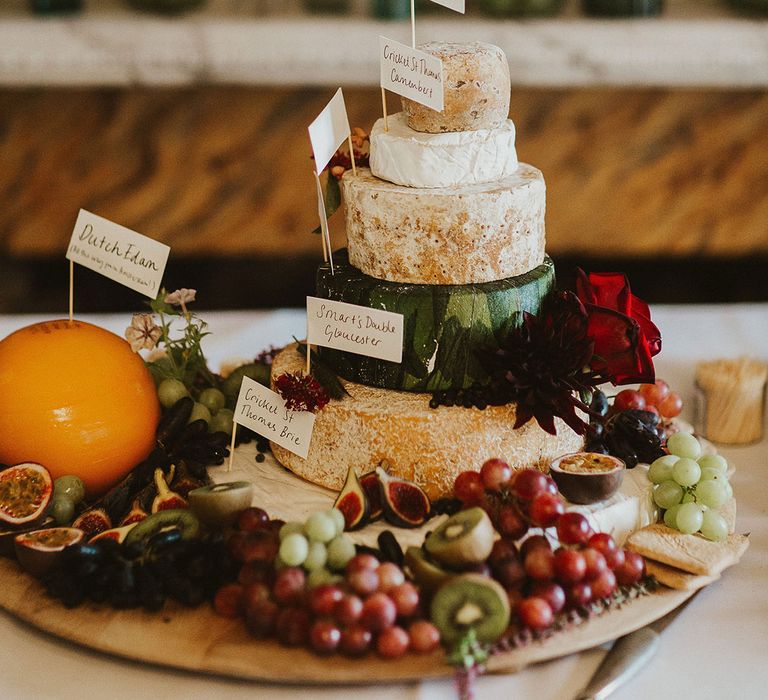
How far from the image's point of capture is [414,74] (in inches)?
60.4

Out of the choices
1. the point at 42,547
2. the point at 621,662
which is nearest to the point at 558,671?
the point at 621,662

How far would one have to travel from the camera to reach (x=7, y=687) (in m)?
1.24

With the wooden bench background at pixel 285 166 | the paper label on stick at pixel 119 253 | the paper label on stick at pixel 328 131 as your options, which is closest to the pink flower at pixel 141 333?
the paper label on stick at pixel 119 253

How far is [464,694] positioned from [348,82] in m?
2.57

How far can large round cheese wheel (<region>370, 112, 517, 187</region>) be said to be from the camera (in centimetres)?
157

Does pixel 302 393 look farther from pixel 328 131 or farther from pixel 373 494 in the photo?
pixel 328 131

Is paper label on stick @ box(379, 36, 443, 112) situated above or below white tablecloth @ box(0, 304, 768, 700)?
above

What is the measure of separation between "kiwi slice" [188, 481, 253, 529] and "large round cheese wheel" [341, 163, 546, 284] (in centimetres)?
45

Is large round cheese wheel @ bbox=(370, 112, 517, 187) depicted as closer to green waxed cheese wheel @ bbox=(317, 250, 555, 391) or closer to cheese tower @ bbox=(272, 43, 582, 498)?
Result: cheese tower @ bbox=(272, 43, 582, 498)

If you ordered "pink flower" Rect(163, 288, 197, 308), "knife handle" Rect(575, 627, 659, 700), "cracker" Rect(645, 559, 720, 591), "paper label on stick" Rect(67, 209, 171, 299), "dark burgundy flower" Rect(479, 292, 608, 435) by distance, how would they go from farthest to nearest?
"pink flower" Rect(163, 288, 197, 308) < "paper label on stick" Rect(67, 209, 171, 299) < "dark burgundy flower" Rect(479, 292, 608, 435) < "cracker" Rect(645, 559, 720, 591) < "knife handle" Rect(575, 627, 659, 700)

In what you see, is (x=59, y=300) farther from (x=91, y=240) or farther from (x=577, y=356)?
(x=577, y=356)

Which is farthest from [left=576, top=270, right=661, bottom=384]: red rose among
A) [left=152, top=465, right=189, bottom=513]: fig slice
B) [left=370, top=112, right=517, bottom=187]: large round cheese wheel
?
[left=152, top=465, right=189, bottom=513]: fig slice

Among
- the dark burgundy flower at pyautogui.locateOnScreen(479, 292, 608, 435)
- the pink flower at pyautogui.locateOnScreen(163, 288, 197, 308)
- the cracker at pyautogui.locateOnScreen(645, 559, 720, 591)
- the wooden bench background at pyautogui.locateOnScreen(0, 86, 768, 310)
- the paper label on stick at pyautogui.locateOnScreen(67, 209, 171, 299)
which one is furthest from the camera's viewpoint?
the wooden bench background at pyautogui.locateOnScreen(0, 86, 768, 310)

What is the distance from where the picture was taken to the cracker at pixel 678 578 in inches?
55.0
